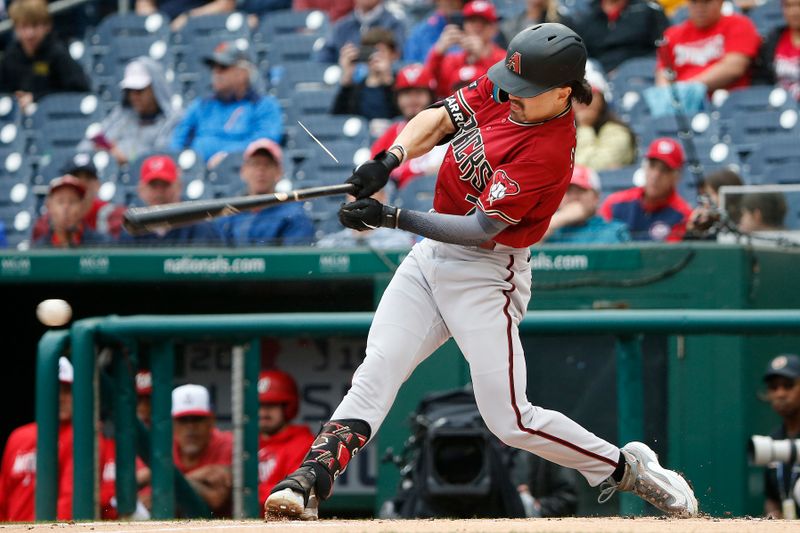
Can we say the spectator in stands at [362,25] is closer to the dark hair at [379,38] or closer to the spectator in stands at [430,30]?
the spectator in stands at [430,30]

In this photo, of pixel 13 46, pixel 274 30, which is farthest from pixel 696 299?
pixel 13 46

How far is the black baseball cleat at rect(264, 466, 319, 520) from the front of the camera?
3.62 m

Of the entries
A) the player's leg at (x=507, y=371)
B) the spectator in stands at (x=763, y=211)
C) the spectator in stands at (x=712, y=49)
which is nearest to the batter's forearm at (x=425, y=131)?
the player's leg at (x=507, y=371)

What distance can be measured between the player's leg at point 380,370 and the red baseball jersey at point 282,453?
1376 millimetres

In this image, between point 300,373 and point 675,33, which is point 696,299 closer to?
point 300,373

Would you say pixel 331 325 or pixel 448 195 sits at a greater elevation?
pixel 448 195

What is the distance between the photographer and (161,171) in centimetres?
706

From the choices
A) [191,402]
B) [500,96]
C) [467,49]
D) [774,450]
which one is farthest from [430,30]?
[500,96]

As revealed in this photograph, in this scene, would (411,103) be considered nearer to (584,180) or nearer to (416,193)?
(416,193)

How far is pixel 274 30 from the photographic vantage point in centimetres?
952

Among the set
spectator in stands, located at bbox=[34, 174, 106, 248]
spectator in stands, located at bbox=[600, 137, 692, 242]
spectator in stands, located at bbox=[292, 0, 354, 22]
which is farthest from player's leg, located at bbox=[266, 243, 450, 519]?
spectator in stands, located at bbox=[292, 0, 354, 22]

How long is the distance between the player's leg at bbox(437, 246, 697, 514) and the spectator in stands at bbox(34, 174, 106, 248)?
3116mm

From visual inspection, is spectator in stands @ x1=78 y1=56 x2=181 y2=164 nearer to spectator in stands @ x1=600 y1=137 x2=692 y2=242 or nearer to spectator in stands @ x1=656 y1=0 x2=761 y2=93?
spectator in stands @ x1=656 y1=0 x2=761 y2=93

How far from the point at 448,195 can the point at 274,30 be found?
19.3 feet
